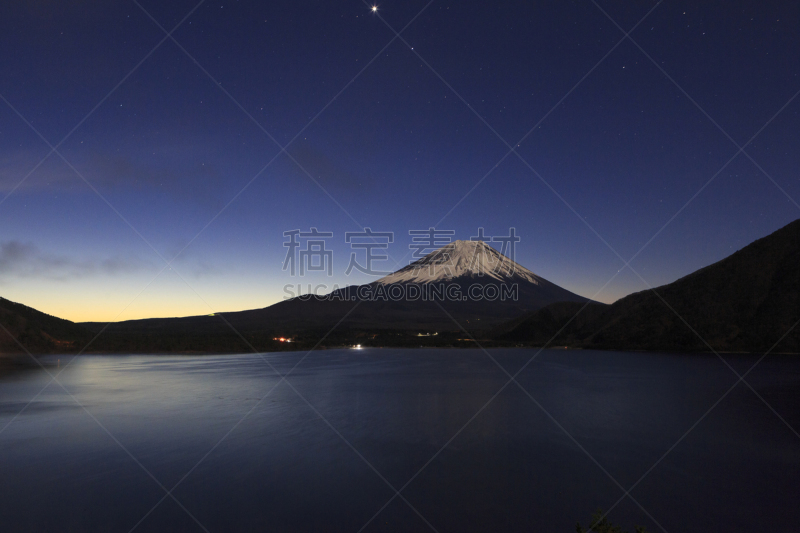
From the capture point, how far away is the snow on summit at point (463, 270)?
180 m

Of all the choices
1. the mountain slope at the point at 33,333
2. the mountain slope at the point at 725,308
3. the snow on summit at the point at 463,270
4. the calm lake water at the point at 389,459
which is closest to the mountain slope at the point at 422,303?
the snow on summit at the point at 463,270

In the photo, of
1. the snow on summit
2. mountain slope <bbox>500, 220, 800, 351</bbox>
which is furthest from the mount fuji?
mountain slope <bbox>500, 220, 800, 351</bbox>

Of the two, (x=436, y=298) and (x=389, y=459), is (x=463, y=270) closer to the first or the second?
(x=436, y=298)

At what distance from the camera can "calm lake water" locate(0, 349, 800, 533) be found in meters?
8.15

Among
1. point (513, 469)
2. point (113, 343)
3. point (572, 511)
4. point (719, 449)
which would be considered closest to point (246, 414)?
point (513, 469)

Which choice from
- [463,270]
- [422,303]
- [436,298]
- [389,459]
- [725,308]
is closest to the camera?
[389,459]

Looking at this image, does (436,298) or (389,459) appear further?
(436,298)

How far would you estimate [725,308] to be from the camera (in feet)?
170

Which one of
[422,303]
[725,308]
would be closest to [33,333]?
[725,308]

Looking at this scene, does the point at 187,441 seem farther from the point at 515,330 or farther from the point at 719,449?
the point at 515,330

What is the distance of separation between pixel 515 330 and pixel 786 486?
7127 cm

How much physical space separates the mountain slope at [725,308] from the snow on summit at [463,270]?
11246 cm

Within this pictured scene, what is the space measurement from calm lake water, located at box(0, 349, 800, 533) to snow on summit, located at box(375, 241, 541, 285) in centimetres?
15662

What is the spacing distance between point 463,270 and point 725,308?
439ft
